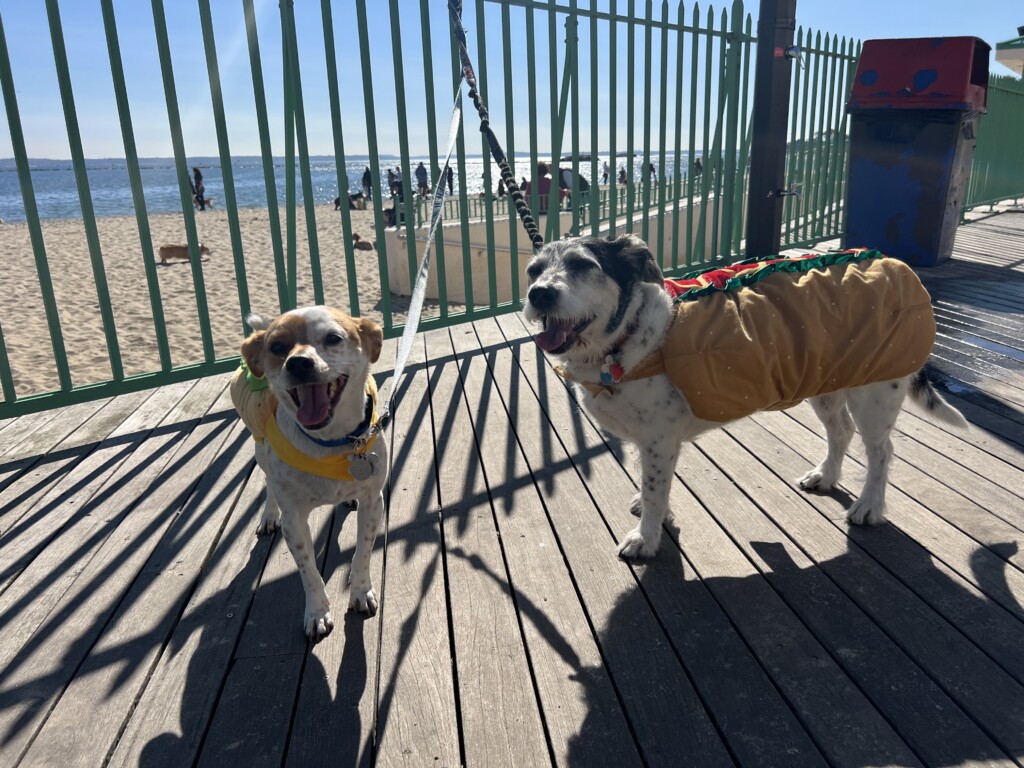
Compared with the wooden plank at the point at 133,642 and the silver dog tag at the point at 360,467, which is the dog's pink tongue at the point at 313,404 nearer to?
the silver dog tag at the point at 360,467

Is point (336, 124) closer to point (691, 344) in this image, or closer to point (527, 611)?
point (691, 344)

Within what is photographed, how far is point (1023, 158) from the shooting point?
50.0 feet

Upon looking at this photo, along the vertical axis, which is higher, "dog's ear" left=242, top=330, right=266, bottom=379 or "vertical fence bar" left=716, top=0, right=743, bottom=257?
"vertical fence bar" left=716, top=0, right=743, bottom=257

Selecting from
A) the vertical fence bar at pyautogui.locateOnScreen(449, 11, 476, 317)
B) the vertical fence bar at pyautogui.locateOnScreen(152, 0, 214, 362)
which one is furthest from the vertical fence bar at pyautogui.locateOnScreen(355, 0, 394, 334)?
the vertical fence bar at pyautogui.locateOnScreen(152, 0, 214, 362)

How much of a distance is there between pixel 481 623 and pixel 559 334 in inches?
44.4

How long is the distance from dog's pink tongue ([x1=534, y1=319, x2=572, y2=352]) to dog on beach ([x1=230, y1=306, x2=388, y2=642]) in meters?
0.64

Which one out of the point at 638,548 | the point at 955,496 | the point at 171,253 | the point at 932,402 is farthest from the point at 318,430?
the point at 171,253

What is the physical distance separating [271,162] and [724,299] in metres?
3.33

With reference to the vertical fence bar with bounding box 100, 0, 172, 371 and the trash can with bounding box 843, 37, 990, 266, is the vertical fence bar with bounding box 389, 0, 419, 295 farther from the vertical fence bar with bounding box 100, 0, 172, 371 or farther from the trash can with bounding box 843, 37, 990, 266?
the trash can with bounding box 843, 37, 990, 266

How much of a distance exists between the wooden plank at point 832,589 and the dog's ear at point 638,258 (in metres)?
1.17

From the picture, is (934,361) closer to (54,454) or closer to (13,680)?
(13,680)

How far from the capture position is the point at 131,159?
14.0 ft

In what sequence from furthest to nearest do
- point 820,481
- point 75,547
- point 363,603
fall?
point 820,481 → point 75,547 → point 363,603

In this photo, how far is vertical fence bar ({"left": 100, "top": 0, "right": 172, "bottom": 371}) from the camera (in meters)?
3.98
